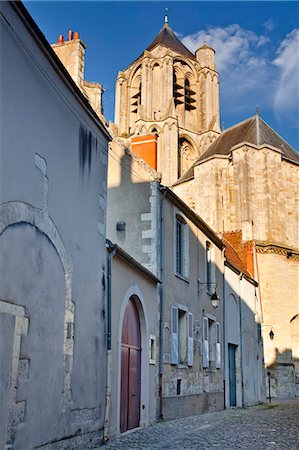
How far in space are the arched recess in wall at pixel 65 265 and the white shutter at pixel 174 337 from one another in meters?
6.18

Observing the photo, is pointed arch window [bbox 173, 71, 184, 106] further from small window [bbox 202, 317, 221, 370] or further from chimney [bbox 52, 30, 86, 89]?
chimney [bbox 52, 30, 86, 89]

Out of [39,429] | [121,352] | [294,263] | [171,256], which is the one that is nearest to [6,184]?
[39,429]

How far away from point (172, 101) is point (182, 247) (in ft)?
134

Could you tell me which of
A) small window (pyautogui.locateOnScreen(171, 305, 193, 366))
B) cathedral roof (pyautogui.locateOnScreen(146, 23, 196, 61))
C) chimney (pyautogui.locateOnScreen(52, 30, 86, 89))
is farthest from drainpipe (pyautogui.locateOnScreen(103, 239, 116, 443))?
cathedral roof (pyautogui.locateOnScreen(146, 23, 196, 61))

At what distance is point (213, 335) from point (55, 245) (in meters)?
11.0

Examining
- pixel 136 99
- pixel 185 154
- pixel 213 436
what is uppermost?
pixel 136 99

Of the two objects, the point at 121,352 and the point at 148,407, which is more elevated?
the point at 121,352

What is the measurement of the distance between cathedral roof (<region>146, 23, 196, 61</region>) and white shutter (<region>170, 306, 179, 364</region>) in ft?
164

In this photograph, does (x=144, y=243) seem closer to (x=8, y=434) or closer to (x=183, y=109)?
(x=8, y=434)

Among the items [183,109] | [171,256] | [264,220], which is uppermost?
[183,109]

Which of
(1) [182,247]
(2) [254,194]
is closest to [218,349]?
(1) [182,247]

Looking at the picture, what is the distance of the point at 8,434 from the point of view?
17.2 ft

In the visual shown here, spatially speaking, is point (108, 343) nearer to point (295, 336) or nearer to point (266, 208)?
point (295, 336)

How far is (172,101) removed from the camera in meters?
53.4
